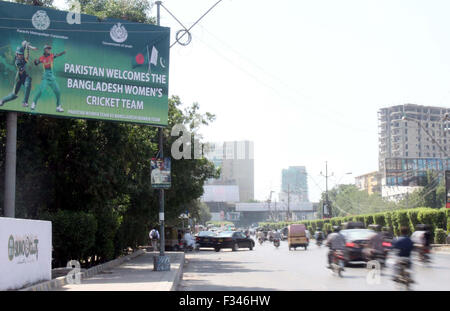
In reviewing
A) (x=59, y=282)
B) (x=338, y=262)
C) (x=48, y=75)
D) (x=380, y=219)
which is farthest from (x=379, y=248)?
(x=380, y=219)

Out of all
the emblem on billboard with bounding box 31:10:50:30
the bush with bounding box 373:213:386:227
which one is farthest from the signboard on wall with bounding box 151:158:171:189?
the bush with bounding box 373:213:386:227

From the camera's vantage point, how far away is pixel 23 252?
534 inches

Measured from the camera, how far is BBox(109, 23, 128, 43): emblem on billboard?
2048 centimetres

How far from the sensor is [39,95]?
19.1m

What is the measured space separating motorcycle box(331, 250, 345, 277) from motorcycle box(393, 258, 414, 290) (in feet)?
16.8

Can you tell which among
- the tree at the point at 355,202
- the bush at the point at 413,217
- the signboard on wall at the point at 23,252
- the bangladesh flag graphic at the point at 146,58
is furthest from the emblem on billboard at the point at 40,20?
the tree at the point at 355,202

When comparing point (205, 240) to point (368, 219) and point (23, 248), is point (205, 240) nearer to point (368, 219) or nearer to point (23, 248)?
point (368, 219)

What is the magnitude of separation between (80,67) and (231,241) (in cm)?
2992

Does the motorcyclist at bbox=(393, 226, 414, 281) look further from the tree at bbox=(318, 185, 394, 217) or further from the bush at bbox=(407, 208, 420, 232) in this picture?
the tree at bbox=(318, 185, 394, 217)

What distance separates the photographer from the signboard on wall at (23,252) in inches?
481

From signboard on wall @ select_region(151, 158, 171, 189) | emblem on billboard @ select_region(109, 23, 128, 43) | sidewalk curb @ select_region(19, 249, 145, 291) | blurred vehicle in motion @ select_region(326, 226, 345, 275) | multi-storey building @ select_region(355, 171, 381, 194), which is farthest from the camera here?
multi-storey building @ select_region(355, 171, 381, 194)
